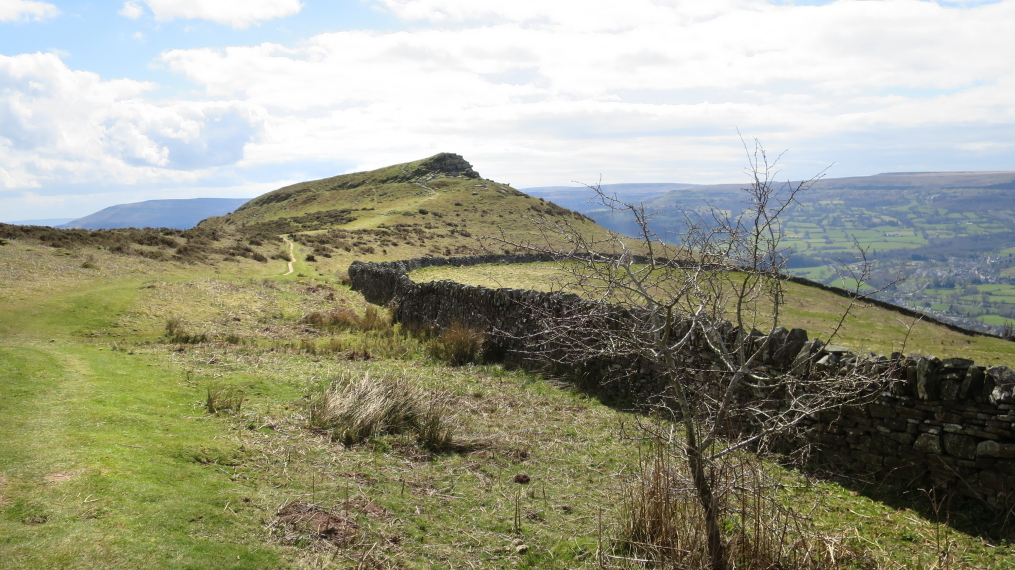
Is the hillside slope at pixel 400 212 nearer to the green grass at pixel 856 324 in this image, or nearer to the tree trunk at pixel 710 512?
the green grass at pixel 856 324

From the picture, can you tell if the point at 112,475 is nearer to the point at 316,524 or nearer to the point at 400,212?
the point at 316,524

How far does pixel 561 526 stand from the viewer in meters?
5.55

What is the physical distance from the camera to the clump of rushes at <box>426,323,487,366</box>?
1297cm

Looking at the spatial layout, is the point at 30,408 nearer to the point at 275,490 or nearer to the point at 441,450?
the point at 275,490

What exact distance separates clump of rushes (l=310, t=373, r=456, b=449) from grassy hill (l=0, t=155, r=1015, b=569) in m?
0.13

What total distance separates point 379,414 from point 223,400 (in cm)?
220

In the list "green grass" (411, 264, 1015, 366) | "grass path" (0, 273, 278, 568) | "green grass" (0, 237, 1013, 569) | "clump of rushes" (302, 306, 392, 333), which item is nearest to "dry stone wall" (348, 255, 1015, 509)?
"green grass" (0, 237, 1013, 569)

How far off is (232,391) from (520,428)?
425 centimetres

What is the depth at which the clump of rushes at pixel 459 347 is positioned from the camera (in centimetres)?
1297

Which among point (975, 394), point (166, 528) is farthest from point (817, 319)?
point (166, 528)

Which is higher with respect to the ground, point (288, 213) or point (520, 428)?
point (288, 213)

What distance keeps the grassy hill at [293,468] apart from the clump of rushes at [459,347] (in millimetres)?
352

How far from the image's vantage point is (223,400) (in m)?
7.84

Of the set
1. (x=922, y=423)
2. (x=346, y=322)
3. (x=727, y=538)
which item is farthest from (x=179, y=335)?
(x=922, y=423)
